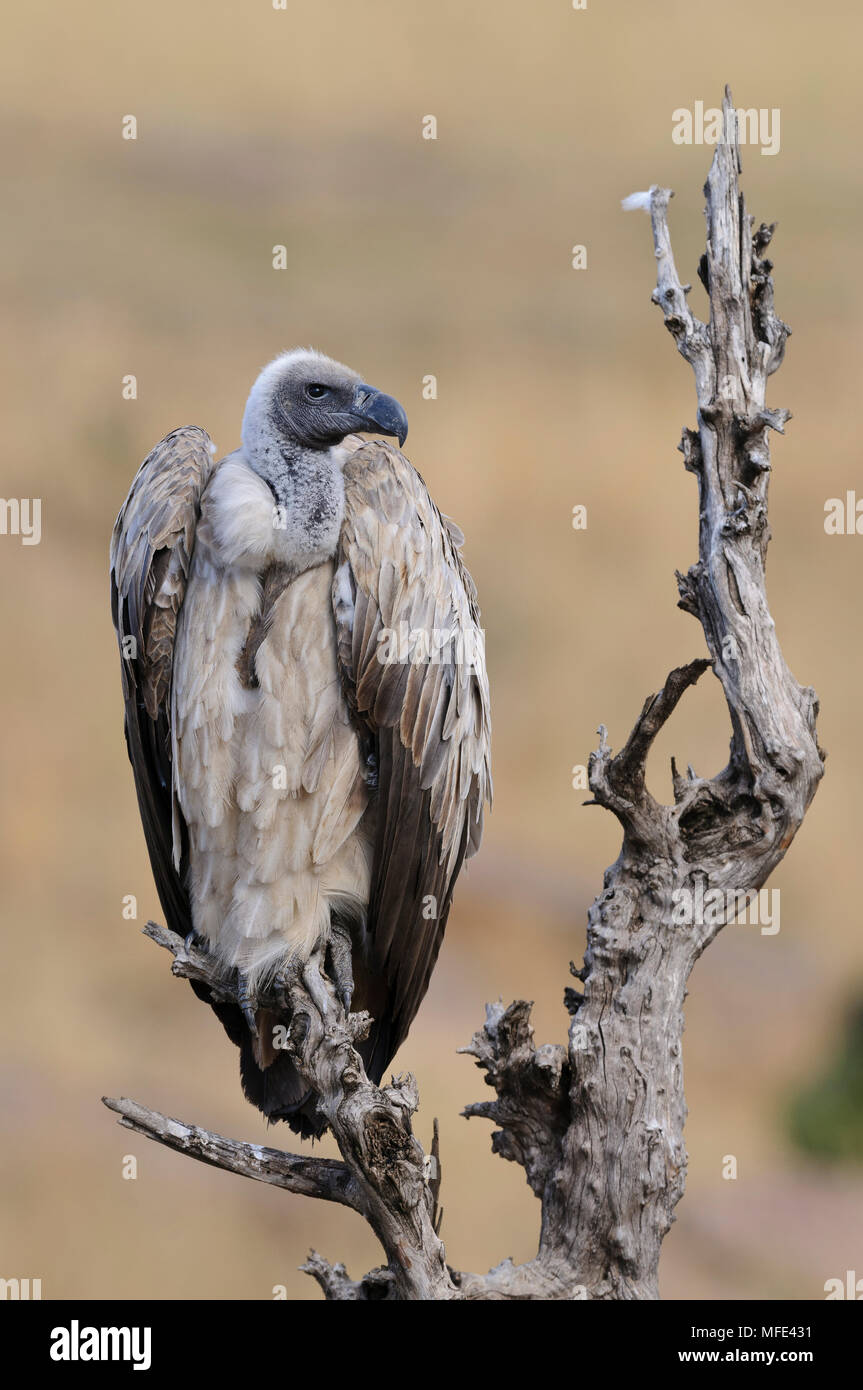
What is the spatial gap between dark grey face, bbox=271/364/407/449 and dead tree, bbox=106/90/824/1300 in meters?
0.81

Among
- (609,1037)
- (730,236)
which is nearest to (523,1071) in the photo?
(609,1037)

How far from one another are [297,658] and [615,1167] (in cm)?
143

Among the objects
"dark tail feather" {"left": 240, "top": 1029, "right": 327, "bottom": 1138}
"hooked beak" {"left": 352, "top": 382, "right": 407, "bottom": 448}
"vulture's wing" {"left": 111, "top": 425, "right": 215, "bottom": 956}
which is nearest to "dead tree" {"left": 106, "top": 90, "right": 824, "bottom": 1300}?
"dark tail feather" {"left": 240, "top": 1029, "right": 327, "bottom": 1138}

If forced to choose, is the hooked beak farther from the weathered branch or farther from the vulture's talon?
the weathered branch

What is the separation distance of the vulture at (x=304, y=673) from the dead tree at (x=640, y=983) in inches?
10.5

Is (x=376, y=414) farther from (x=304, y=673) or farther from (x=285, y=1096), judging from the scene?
(x=285, y=1096)

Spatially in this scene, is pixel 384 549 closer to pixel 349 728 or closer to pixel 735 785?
pixel 349 728

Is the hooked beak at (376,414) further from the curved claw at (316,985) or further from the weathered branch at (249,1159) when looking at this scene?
the weathered branch at (249,1159)

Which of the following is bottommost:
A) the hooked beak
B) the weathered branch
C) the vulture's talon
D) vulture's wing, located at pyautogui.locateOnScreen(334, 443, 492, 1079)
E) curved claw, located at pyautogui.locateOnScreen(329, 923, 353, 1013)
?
the weathered branch

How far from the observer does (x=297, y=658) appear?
3.44 metres

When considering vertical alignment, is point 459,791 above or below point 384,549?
→ below

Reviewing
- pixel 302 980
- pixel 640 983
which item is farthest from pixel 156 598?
pixel 640 983

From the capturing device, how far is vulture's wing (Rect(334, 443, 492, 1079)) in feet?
11.3

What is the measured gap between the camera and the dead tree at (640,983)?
3230 millimetres
